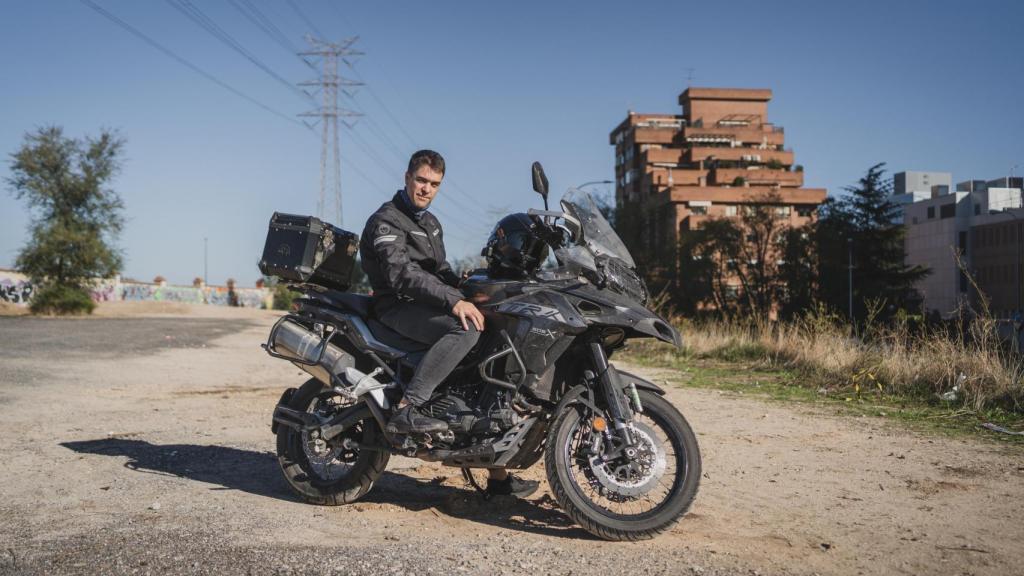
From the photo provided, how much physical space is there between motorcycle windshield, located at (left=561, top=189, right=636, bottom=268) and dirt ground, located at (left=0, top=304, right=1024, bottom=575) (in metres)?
1.62

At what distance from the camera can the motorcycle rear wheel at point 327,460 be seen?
5.16 m

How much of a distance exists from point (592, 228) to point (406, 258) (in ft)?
3.68

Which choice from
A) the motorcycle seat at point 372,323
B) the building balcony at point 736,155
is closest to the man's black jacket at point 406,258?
the motorcycle seat at point 372,323

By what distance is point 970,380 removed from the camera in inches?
378

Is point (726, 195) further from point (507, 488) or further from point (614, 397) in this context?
point (614, 397)

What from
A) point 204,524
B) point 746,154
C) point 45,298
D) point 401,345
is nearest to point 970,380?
point 401,345

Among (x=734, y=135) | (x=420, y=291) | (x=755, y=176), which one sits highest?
(x=734, y=135)

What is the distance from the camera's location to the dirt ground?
Answer: 13.2ft

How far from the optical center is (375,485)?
574 centimetres

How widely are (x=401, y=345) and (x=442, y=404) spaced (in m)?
0.49

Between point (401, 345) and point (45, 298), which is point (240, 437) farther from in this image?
point (45, 298)

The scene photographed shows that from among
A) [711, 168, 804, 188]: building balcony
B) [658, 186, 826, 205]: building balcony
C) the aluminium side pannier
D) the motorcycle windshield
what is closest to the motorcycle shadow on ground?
the aluminium side pannier

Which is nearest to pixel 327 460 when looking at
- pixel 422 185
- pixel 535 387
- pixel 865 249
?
pixel 535 387

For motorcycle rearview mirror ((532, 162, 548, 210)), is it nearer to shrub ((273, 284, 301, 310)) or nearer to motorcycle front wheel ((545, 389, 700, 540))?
motorcycle front wheel ((545, 389, 700, 540))
